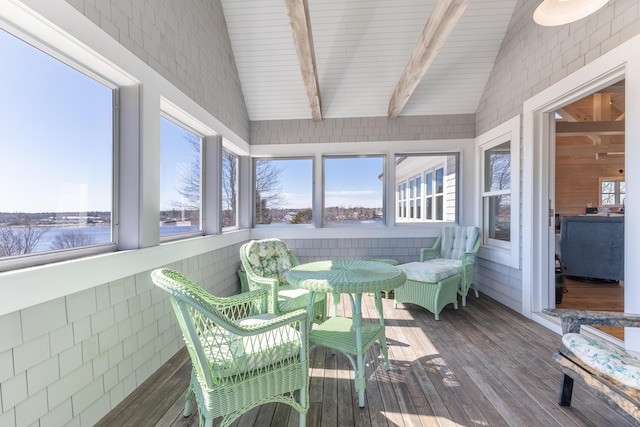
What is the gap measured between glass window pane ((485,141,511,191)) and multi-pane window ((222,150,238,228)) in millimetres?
3778

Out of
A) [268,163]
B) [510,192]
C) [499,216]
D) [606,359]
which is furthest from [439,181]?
[606,359]

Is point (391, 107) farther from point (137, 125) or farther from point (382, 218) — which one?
point (137, 125)

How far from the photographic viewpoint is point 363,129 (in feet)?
15.0

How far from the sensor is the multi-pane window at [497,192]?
3.70 metres

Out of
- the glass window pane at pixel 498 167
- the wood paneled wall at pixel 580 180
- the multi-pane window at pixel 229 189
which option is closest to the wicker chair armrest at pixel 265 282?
the multi-pane window at pixel 229 189

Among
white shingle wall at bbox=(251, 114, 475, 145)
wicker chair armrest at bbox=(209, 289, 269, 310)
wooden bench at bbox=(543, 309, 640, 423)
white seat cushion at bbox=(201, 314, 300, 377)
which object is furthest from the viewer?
white shingle wall at bbox=(251, 114, 475, 145)

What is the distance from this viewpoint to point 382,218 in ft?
15.6

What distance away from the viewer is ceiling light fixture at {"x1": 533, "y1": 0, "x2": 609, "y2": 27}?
5.43ft

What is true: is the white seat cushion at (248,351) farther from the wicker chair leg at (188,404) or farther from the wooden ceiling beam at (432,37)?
the wooden ceiling beam at (432,37)

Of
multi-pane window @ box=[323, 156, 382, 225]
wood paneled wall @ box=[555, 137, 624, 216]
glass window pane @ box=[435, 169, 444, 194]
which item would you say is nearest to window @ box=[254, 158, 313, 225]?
multi-pane window @ box=[323, 156, 382, 225]

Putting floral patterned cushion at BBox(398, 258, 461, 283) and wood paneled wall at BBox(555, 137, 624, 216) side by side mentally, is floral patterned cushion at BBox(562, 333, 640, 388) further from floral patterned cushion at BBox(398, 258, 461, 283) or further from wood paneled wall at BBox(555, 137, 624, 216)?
wood paneled wall at BBox(555, 137, 624, 216)

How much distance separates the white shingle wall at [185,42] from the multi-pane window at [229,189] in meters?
0.42

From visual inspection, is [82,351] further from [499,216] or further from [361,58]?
[499,216]

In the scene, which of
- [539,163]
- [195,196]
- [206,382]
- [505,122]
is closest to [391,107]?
[505,122]
